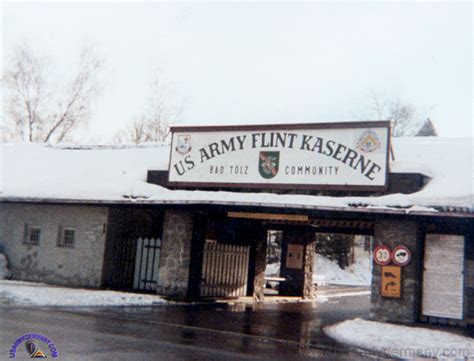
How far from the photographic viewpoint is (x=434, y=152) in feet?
55.1

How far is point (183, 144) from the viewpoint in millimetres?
16234

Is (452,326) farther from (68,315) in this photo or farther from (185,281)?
(68,315)

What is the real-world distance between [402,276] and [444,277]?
1120 millimetres

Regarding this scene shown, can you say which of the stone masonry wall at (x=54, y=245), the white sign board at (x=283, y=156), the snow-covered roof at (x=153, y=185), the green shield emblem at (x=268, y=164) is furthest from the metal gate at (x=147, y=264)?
the green shield emblem at (x=268, y=164)

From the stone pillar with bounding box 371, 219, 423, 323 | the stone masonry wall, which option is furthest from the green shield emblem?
the stone masonry wall

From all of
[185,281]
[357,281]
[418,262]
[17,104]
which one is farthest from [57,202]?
[357,281]

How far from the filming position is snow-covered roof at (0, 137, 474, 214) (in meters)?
13.0

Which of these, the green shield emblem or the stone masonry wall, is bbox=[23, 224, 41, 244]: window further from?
the green shield emblem

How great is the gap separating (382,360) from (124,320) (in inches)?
203

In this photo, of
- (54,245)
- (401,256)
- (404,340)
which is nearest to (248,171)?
(401,256)

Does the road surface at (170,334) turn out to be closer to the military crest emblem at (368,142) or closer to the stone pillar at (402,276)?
the stone pillar at (402,276)

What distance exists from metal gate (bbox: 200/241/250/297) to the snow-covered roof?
3.10 meters

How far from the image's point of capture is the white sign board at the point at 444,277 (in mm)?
13297

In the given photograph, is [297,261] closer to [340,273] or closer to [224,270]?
[224,270]
